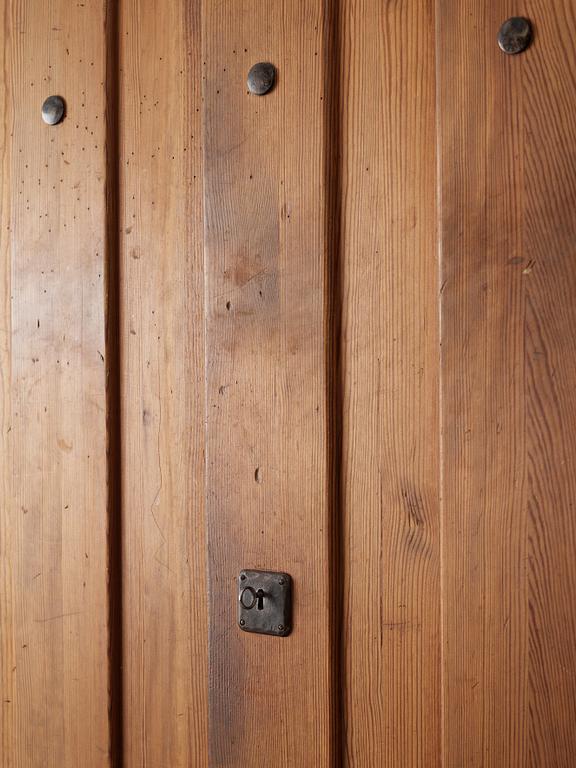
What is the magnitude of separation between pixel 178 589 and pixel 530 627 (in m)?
0.36

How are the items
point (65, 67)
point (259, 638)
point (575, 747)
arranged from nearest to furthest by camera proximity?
point (575, 747) → point (259, 638) → point (65, 67)

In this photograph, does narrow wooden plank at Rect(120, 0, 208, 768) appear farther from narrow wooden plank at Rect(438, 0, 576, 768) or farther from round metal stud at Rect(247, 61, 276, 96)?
narrow wooden plank at Rect(438, 0, 576, 768)

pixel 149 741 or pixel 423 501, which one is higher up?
pixel 423 501

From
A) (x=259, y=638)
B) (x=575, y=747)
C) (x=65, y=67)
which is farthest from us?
(x=65, y=67)

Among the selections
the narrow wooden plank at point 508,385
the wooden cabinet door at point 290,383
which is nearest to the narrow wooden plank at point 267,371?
the wooden cabinet door at point 290,383

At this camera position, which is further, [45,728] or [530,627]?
[45,728]

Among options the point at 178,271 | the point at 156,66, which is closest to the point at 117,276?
the point at 178,271

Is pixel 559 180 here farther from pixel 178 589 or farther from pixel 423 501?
pixel 178 589

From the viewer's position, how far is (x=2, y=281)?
2.72 feet

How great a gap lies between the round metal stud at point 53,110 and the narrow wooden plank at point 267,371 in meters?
0.19

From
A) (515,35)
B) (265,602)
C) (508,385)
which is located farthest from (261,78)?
(265,602)

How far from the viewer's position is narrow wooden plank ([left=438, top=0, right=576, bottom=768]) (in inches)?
22.2

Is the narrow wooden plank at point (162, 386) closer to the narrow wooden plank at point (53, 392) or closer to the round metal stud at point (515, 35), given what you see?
the narrow wooden plank at point (53, 392)

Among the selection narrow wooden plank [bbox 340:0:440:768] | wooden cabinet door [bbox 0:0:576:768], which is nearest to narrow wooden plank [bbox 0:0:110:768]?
wooden cabinet door [bbox 0:0:576:768]
